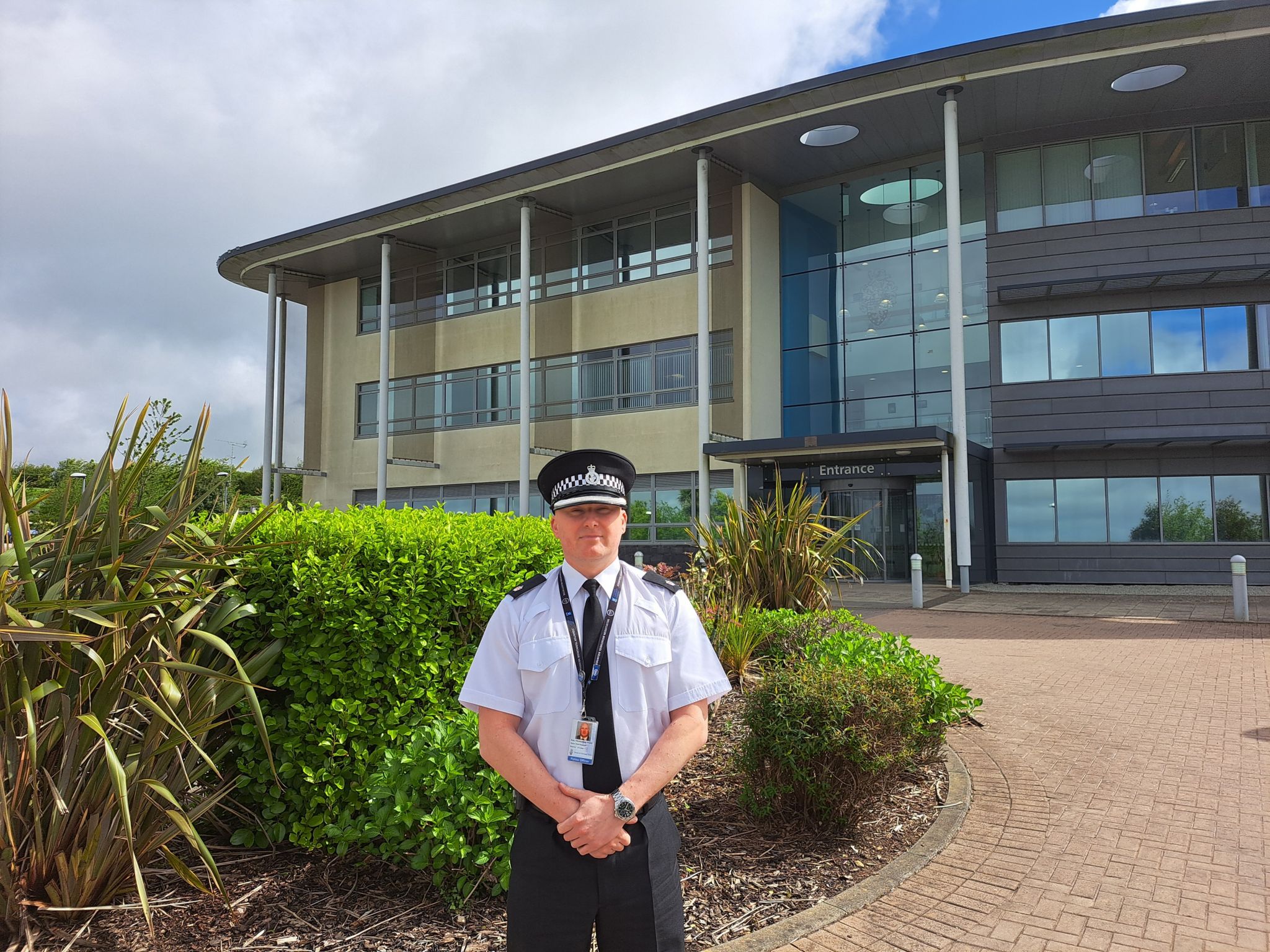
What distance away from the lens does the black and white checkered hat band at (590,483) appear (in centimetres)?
221

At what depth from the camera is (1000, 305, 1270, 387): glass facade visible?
19.4 m

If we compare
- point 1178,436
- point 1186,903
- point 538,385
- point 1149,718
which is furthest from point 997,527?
point 1186,903

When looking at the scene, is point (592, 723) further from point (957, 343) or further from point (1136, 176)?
point (1136, 176)

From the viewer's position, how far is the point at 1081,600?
1642cm

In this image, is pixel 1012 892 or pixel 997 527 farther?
pixel 997 527

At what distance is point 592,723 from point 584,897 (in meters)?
0.40

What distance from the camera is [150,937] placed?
2967mm

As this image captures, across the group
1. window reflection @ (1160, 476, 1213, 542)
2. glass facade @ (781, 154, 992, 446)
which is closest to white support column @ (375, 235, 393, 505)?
glass facade @ (781, 154, 992, 446)

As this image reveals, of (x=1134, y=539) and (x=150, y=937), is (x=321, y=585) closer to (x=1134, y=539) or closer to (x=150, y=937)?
(x=150, y=937)

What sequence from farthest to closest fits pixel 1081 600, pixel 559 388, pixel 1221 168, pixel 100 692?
pixel 559 388 → pixel 1221 168 → pixel 1081 600 → pixel 100 692

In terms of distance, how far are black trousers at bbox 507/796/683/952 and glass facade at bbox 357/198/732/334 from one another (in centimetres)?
2195

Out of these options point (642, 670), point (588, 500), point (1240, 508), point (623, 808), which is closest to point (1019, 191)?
point (1240, 508)

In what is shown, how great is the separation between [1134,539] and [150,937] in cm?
2142

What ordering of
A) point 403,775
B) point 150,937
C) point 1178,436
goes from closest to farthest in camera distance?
point 150,937
point 403,775
point 1178,436
